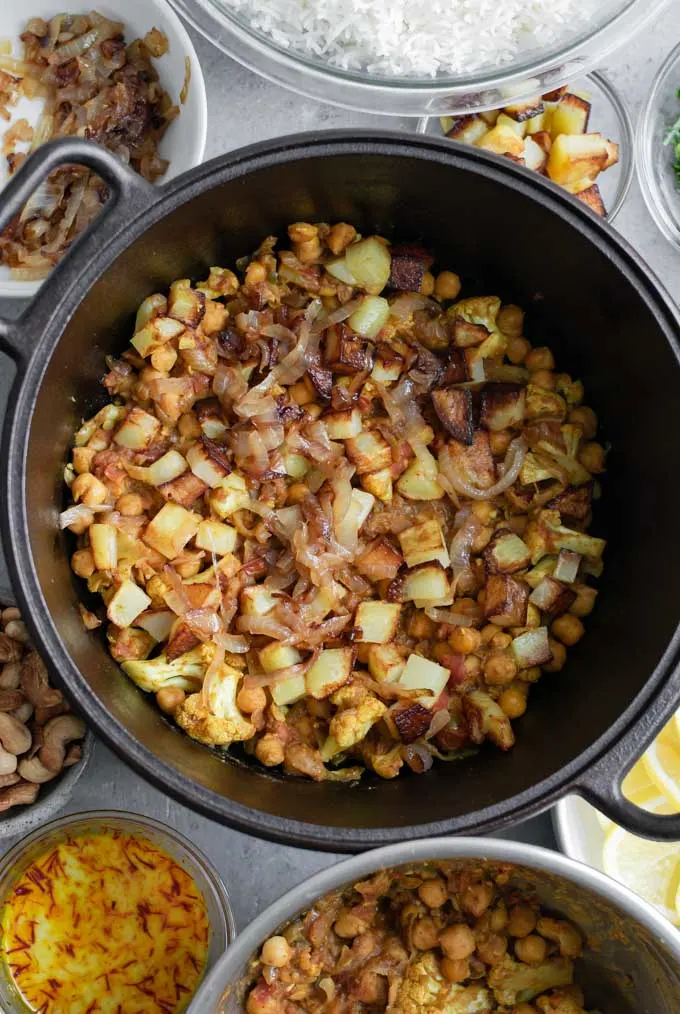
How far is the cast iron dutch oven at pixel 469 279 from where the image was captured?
1716 millimetres

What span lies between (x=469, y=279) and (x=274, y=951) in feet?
4.88

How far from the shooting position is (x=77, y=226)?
233 centimetres

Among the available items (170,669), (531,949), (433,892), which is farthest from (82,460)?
(531,949)

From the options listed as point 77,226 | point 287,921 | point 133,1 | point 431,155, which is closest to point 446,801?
point 287,921

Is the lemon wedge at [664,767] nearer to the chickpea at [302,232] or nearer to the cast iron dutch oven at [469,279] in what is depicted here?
the cast iron dutch oven at [469,279]

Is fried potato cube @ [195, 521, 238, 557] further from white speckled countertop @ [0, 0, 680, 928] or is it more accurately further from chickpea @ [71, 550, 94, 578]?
white speckled countertop @ [0, 0, 680, 928]

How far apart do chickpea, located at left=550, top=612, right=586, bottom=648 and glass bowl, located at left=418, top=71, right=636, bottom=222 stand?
1057 mm

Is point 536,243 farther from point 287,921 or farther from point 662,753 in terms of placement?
point 287,921

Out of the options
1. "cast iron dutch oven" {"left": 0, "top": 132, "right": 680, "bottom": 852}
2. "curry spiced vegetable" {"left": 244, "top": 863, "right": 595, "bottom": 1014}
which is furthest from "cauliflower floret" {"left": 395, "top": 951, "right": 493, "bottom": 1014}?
"cast iron dutch oven" {"left": 0, "top": 132, "right": 680, "bottom": 852}

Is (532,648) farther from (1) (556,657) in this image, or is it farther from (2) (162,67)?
(2) (162,67)

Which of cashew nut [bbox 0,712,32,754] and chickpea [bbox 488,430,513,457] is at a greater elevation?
chickpea [bbox 488,430,513,457]

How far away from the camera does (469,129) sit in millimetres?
2375

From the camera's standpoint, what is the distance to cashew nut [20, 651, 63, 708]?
2207 mm

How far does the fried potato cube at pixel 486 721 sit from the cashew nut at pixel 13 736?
969 millimetres
